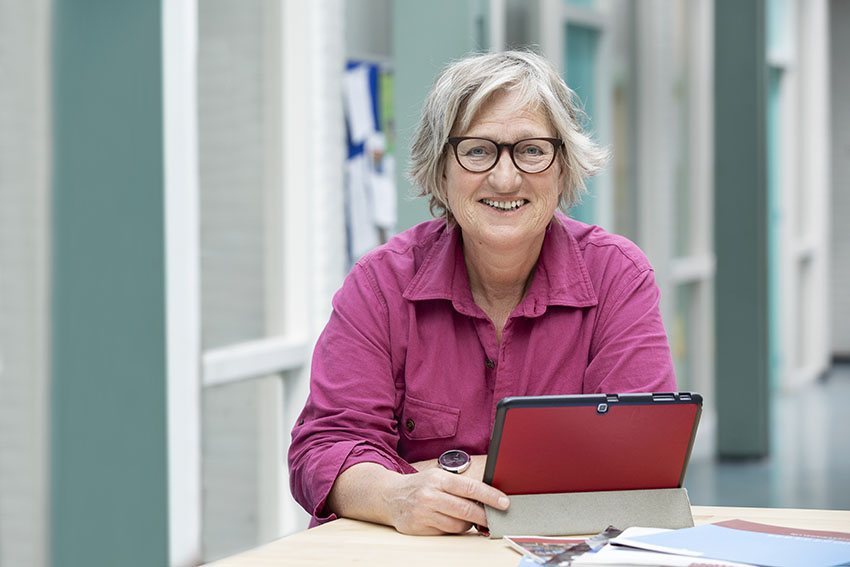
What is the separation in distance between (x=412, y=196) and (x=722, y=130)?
486cm

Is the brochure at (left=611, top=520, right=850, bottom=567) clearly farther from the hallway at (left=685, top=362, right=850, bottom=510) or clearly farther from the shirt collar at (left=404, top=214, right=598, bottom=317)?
the hallway at (left=685, top=362, right=850, bottom=510)

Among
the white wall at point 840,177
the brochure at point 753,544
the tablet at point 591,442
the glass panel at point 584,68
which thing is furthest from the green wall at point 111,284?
the white wall at point 840,177

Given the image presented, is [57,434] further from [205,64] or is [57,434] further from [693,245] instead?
[693,245]

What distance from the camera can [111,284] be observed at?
2.87 meters

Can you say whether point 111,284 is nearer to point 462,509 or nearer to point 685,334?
point 462,509

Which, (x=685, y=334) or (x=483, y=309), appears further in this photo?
(x=685, y=334)

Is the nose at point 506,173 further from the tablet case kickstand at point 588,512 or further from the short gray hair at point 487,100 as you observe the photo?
the tablet case kickstand at point 588,512

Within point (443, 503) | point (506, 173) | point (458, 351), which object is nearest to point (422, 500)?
point (443, 503)

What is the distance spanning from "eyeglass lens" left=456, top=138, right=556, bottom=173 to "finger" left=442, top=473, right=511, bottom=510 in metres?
0.66

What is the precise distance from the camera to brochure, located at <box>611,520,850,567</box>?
1511mm

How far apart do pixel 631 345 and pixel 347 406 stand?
549mm

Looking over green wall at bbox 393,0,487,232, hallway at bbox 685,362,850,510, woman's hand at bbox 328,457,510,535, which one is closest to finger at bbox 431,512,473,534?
woman's hand at bbox 328,457,510,535

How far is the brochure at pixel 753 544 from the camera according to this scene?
1.51 m

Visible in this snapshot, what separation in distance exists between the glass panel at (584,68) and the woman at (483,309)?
11.9ft
